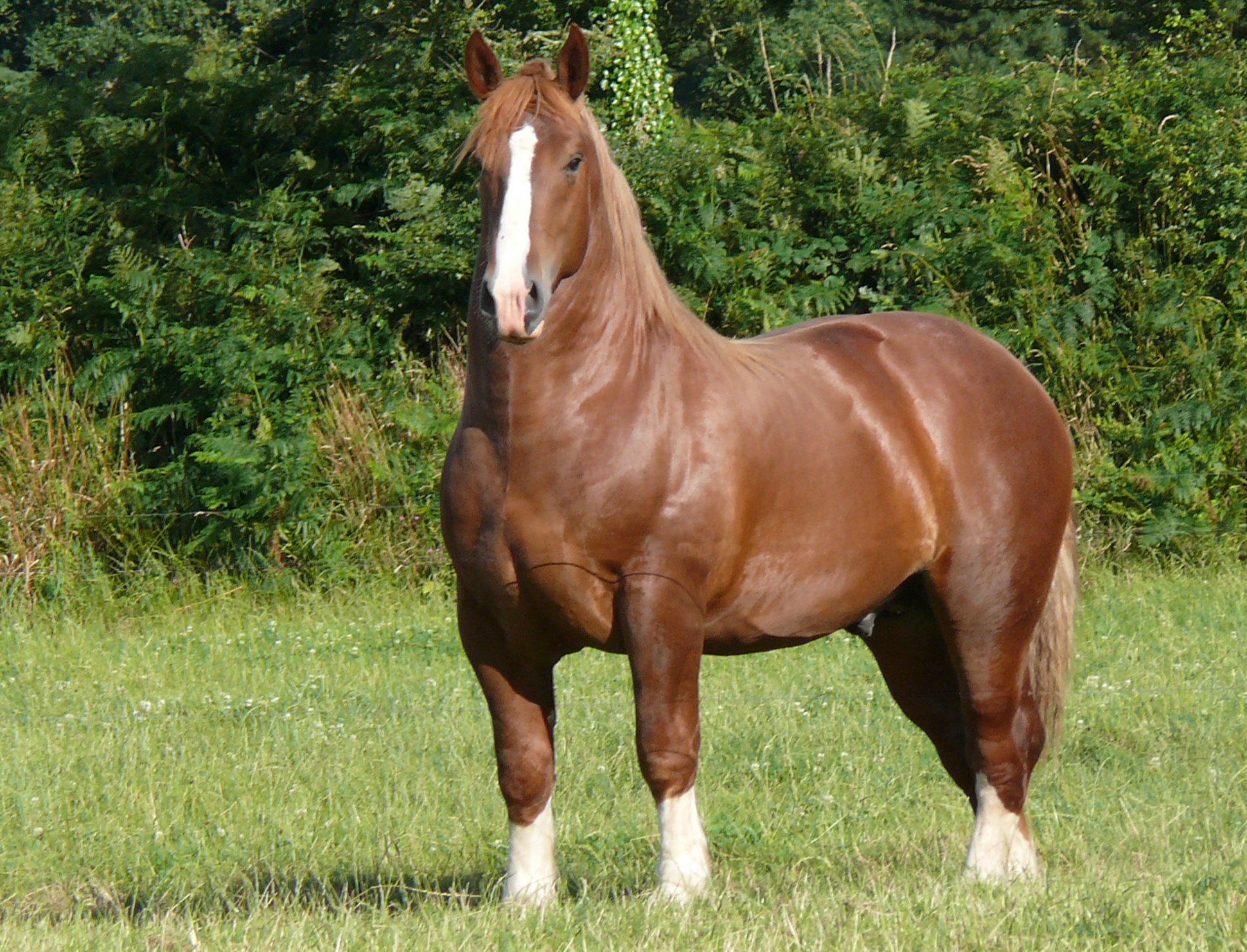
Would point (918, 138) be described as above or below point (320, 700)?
above

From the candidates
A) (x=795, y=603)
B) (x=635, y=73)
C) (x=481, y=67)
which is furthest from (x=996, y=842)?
(x=635, y=73)

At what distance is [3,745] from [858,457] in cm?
398

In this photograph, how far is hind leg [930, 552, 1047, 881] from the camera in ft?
13.0

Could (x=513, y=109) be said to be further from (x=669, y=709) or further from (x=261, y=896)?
(x=261, y=896)

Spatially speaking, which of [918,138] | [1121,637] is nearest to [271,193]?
[918,138]

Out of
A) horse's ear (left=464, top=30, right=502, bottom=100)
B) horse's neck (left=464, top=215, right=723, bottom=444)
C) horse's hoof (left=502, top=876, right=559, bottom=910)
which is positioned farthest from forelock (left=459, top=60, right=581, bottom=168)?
horse's hoof (left=502, top=876, right=559, bottom=910)

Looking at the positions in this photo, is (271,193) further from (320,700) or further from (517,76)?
(517,76)

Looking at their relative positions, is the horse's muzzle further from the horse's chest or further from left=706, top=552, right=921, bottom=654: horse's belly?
left=706, top=552, right=921, bottom=654: horse's belly

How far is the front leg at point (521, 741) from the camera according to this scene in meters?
3.46

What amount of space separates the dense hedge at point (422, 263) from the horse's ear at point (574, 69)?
217 inches

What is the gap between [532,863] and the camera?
3.60 m

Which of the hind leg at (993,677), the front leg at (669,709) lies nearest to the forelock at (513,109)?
the front leg at (669,709)

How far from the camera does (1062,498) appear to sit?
4.18m

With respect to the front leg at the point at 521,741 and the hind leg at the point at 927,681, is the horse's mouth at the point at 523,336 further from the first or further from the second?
the hind leg at the point at 927,681
